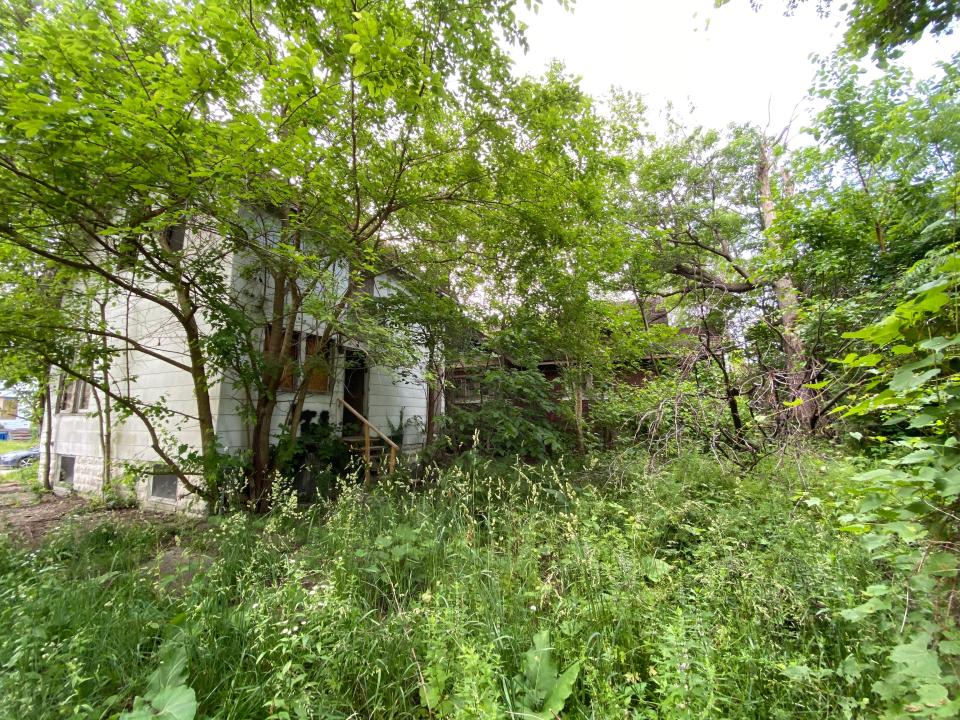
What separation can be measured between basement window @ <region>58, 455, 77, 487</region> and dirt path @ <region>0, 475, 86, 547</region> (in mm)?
306

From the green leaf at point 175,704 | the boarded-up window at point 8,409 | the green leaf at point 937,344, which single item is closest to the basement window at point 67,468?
the green leaf at point 175,704

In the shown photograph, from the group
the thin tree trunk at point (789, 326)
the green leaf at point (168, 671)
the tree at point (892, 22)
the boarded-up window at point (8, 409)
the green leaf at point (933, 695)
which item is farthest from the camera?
the boarded-up window at point (8, 409)

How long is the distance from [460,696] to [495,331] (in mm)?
5123

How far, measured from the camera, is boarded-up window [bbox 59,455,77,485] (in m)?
7.18

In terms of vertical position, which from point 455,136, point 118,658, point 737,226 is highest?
point 737,226

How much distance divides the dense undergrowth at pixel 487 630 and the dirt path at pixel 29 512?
81.5 inches

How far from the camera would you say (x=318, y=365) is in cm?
499

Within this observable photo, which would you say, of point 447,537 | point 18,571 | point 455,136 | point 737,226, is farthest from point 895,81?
point 18,571

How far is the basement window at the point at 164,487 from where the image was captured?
556 cm

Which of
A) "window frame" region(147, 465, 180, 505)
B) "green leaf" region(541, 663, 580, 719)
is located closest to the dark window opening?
"window frame" region(147, 465, 180, 505)

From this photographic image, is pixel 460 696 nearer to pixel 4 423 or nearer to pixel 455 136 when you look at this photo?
pixel 455 136

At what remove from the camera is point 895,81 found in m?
7.09

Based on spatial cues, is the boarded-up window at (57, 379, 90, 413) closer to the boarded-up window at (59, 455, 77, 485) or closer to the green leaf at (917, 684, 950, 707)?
the boarded-up window at (59, 455, 77, 485)

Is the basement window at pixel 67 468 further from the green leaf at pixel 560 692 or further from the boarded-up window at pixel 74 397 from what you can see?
the green leaf at pixel 560 692
